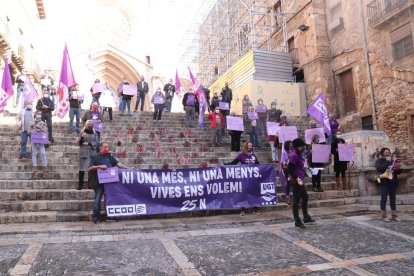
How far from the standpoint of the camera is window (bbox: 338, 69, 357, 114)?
18.6 meters

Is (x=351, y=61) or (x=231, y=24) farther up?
(x=231, y=24)

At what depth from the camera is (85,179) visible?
9.09 m

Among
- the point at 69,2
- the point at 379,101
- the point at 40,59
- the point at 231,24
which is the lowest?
the point at 379,101

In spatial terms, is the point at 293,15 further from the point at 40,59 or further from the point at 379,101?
the point at 40,59

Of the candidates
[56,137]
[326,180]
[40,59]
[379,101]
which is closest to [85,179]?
[56,137]

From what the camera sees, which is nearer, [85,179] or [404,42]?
[85,179]

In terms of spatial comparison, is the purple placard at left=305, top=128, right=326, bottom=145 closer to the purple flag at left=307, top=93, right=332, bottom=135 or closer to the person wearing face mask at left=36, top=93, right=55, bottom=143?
the purple flag at left=307, top=93, right=332, bottom=135

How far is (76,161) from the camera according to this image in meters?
10.3

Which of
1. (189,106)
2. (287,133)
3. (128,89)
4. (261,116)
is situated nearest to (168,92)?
(128,89)

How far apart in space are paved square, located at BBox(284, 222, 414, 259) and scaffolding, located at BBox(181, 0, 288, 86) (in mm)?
17976

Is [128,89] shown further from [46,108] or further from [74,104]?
[46,108]

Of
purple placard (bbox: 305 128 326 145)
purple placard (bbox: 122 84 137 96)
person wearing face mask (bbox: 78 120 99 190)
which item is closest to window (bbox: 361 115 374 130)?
purple placard (bbox: 305 128 326 145)

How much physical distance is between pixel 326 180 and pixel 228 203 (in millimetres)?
3780

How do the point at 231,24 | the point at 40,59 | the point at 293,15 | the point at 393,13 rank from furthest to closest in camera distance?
the point at 231,24 → the point at 40,59 → the point at 293,15 → the point at 393,13
